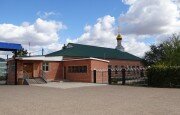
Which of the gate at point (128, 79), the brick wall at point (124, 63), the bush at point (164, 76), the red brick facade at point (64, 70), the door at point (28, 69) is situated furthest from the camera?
the brick wall at point (124, 63)

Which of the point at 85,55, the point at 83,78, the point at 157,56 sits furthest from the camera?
the point at 157,56

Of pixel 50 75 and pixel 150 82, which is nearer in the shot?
pixel 150 82

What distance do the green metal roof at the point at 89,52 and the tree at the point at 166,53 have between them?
188 inches

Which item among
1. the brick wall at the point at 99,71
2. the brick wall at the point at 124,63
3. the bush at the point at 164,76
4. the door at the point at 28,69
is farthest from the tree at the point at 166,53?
the door at the point at 28,69

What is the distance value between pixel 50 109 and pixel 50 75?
2976cm

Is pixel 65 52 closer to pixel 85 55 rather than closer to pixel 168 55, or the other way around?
pixel 85 55

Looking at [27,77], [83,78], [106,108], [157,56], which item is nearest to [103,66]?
[83,78]

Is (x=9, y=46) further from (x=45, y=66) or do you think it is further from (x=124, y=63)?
(x=124, y=63)

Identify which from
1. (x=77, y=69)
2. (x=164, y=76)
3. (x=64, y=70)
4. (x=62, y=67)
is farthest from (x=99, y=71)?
(x=164, y=76)

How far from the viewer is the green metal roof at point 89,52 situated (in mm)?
50688

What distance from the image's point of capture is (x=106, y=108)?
1408 centimetres

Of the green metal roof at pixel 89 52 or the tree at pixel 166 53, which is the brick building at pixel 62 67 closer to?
the green metal roof at pixel 89 52

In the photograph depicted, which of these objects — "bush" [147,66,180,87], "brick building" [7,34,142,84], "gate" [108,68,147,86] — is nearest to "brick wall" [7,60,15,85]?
"brick building" [7,34,142,84]

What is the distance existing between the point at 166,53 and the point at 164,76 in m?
22.5
